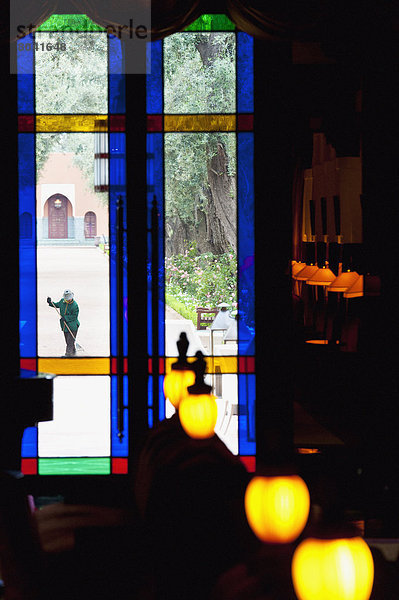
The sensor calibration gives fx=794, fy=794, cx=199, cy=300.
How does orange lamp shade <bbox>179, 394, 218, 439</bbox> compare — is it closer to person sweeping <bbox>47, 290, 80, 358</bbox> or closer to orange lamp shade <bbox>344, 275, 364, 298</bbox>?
person sweeping <bbox>47, 290, 80, 358</bbox>

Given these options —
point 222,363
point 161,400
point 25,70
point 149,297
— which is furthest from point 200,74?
point 161,400

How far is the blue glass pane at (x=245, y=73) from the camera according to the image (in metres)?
4.47

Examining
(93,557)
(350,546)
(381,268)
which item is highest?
(381,268)

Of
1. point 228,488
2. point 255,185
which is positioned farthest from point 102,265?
point 228,488

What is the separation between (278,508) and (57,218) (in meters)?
2.84

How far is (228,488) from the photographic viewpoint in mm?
2873

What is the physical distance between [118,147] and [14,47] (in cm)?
79

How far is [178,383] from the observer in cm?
383

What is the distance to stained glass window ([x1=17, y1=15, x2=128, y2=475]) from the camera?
4.45 m

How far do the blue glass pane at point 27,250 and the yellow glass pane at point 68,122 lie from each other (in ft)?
0.31

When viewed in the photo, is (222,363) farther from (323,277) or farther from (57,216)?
(323,277)

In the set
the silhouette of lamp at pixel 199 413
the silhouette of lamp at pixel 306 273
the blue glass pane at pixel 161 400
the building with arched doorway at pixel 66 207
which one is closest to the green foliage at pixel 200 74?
the building with arched doorway at pixel 66 207

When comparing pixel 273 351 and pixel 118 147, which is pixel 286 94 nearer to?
pixel 118 147

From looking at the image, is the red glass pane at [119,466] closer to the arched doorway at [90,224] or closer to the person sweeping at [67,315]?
the person sweeping at [67,315]
